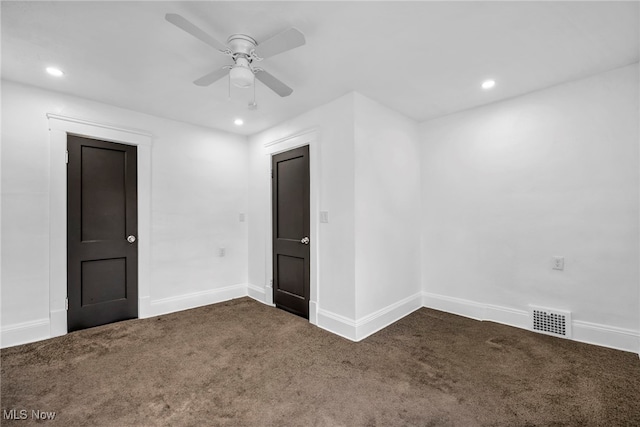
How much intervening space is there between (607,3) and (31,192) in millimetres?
4986

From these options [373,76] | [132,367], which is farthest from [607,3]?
[132,367]

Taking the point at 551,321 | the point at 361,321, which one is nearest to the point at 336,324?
the point at 361,321

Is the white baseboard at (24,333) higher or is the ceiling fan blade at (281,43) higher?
the ceiling fan blade at (281,43)

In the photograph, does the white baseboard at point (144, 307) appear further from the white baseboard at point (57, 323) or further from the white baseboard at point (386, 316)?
the white baseboard at point (386, 316)

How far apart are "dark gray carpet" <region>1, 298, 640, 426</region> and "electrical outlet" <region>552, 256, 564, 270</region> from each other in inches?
28.2

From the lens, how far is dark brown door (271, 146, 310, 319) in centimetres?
350

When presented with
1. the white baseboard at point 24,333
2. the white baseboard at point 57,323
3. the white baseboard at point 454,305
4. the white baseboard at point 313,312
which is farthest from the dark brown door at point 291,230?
the white baseboard at point 24,333

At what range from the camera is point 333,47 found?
7.31 feet

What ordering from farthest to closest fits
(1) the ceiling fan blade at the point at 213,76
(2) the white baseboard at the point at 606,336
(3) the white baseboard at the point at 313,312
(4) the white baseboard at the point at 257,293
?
(4) the white baseboard at the point at 257,293
(3) the white baseboard at the point at 313,312
(2) the white baseboard at the point at 606,336
(1) the ceiling fan blade at the point at 213,76

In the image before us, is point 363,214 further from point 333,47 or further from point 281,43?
point 281,43

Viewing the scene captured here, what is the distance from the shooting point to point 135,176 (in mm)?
3494

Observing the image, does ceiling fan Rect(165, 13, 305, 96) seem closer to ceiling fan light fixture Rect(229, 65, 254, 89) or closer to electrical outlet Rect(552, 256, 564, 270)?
ceiling fan light fixture Rect(229, 65, 254, 89)

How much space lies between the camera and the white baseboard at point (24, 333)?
2693 mm

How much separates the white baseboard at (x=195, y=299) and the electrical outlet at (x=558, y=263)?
3.99 metres
